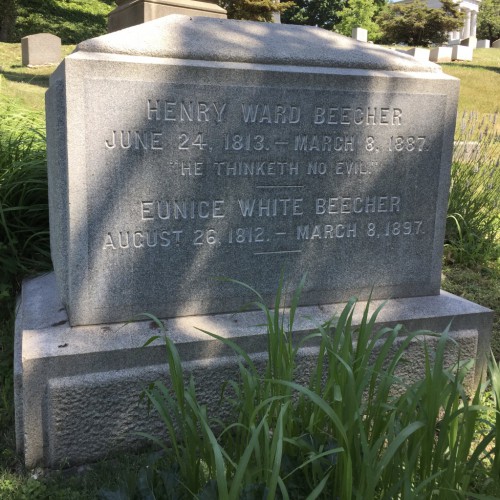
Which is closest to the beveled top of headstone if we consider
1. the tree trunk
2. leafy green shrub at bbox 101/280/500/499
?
leafy green shrub at bbox 101/280/500/499

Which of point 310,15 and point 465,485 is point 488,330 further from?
point 310,15

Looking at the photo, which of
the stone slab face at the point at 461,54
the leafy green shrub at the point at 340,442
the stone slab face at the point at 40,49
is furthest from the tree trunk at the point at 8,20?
the leafy green shrub at the point at 340,442

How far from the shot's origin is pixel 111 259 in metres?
2.53

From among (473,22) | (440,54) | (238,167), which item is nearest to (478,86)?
(440,54)

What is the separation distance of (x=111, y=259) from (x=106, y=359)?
428mm

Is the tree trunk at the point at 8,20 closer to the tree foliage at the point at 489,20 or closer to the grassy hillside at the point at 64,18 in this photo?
the grassy hillside at the point at 64,18

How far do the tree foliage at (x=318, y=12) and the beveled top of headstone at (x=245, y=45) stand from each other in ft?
160

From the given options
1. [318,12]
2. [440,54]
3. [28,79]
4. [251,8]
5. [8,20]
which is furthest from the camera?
[318,12]

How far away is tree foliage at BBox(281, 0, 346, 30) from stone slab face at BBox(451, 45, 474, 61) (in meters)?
19.1

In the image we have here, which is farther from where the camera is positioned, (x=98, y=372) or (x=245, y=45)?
(x=245, y=45)

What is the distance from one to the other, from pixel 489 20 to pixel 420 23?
36.0 meters

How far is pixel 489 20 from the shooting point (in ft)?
221

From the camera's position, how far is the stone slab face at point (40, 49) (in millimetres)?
14218

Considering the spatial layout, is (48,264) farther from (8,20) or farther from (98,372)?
(8,20)
